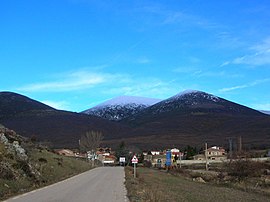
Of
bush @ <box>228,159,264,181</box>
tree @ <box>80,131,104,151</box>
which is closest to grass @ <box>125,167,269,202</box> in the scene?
bush @ <box>228,159,264,181</box>

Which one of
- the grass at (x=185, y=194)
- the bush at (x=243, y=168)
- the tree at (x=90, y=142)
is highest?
the tree at (x=90, y=142)

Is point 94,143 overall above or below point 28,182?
A: above

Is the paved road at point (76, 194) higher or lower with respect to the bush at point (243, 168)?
lower

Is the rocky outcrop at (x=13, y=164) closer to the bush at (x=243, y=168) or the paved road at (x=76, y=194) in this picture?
the paved road at (x=76, y=194)

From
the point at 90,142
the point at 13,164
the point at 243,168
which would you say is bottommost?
the point at 243,168

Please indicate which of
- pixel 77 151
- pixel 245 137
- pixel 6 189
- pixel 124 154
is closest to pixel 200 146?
pixel 245 137

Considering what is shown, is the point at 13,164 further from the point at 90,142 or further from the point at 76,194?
the point at 90,142

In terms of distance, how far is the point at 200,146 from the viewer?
153 metres

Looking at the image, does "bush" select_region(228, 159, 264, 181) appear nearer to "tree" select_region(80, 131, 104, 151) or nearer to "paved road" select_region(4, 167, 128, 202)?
"paved road" select_region(4, 167, 128, 202)

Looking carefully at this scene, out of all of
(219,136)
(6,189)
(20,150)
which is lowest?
(6,189)

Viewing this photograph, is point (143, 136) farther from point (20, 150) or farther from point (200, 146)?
point (20, 150)

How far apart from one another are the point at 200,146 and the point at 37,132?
65215 millimetres

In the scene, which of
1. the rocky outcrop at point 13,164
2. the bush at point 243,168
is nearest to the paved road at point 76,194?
the rocky outcrop at point 13,164

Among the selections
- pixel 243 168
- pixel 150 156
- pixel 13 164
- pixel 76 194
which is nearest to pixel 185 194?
pixel 76 194
